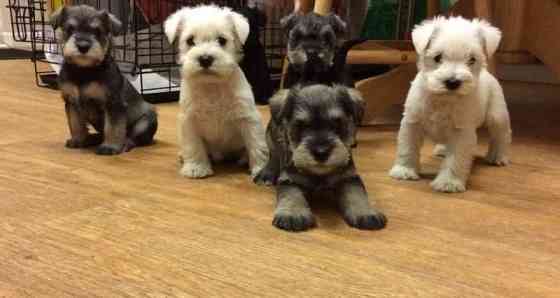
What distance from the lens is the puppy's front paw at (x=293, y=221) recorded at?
174 cm

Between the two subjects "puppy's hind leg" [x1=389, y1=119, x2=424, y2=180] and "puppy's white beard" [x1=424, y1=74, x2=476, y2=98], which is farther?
"puppy's hind leg" [x1=389, y1=119, x2=424, y2=180]

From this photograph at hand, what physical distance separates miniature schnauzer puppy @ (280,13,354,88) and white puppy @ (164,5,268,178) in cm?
40

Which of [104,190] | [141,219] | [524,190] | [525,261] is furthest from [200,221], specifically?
[524,190]

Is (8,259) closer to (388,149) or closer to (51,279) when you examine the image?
(51,279)

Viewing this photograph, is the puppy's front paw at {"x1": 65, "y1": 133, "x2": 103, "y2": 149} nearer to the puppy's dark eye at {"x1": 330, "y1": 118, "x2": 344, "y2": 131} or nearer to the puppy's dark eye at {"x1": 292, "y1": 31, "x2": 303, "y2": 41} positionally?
the puppy's dark eye at {"x1": 292, "y1": 31, "x2": 303, "y2": 41}

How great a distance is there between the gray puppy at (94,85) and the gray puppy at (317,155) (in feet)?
3.51

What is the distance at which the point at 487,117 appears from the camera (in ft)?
8.44

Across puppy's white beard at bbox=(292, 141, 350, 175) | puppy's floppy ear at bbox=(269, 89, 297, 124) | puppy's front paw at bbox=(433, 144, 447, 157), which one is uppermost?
puppy's floppy ear at bbox=(269, 89, 297, 124)

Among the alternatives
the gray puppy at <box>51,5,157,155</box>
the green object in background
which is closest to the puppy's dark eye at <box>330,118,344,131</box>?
the gray puppy at <box>51,5,157,155</box>

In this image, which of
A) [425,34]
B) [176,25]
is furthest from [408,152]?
[176,25]

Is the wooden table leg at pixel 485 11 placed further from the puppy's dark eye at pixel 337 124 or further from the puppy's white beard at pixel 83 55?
the puppy's white beard at pixel 83 55

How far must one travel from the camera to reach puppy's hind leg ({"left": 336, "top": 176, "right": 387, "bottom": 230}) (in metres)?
1.77

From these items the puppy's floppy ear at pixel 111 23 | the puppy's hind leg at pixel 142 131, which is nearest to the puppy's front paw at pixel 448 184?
the puppy's hind leg at pixel 142 131

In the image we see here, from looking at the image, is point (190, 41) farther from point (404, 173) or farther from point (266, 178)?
point (404, 173)
